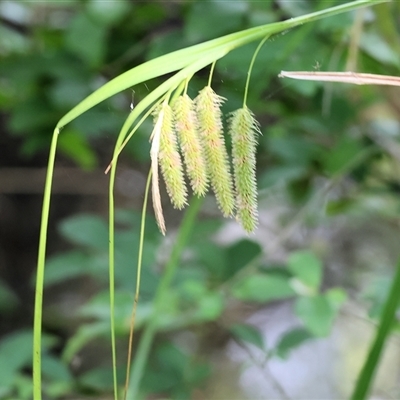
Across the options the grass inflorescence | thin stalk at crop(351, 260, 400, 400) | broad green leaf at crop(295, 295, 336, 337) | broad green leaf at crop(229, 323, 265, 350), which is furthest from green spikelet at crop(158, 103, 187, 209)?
broad green leaf at crop(229, 323, 265, 350)

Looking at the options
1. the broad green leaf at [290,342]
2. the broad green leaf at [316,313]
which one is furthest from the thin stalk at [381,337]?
the broad green leaf at [290,342]

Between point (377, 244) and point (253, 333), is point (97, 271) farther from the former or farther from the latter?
point (377, 244)

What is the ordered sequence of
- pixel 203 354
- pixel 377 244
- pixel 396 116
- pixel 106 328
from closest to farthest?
pixel 106 328 < pixel 396 116 < pixel 203 354 < pixel 377 244

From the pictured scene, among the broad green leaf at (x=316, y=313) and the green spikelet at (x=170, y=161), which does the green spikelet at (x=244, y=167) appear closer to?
the green spikelet at (x=170, y=161)

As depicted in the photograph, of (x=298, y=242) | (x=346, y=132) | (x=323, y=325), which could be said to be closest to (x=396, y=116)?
(x=346, y=132)

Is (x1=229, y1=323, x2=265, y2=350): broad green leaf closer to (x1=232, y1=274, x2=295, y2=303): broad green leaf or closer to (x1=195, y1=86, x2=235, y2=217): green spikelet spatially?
(x1=232, y1=274, x2=295, y2=303): broad green leaf

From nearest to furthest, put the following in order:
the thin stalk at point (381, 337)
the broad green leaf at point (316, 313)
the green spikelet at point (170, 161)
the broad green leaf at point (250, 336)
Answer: the green spikelet at point (170, 161) → the thin stalk at point (381, 337) → the broad green leaf at point (316, 313) → the broad green leaf at point (250, 336)
